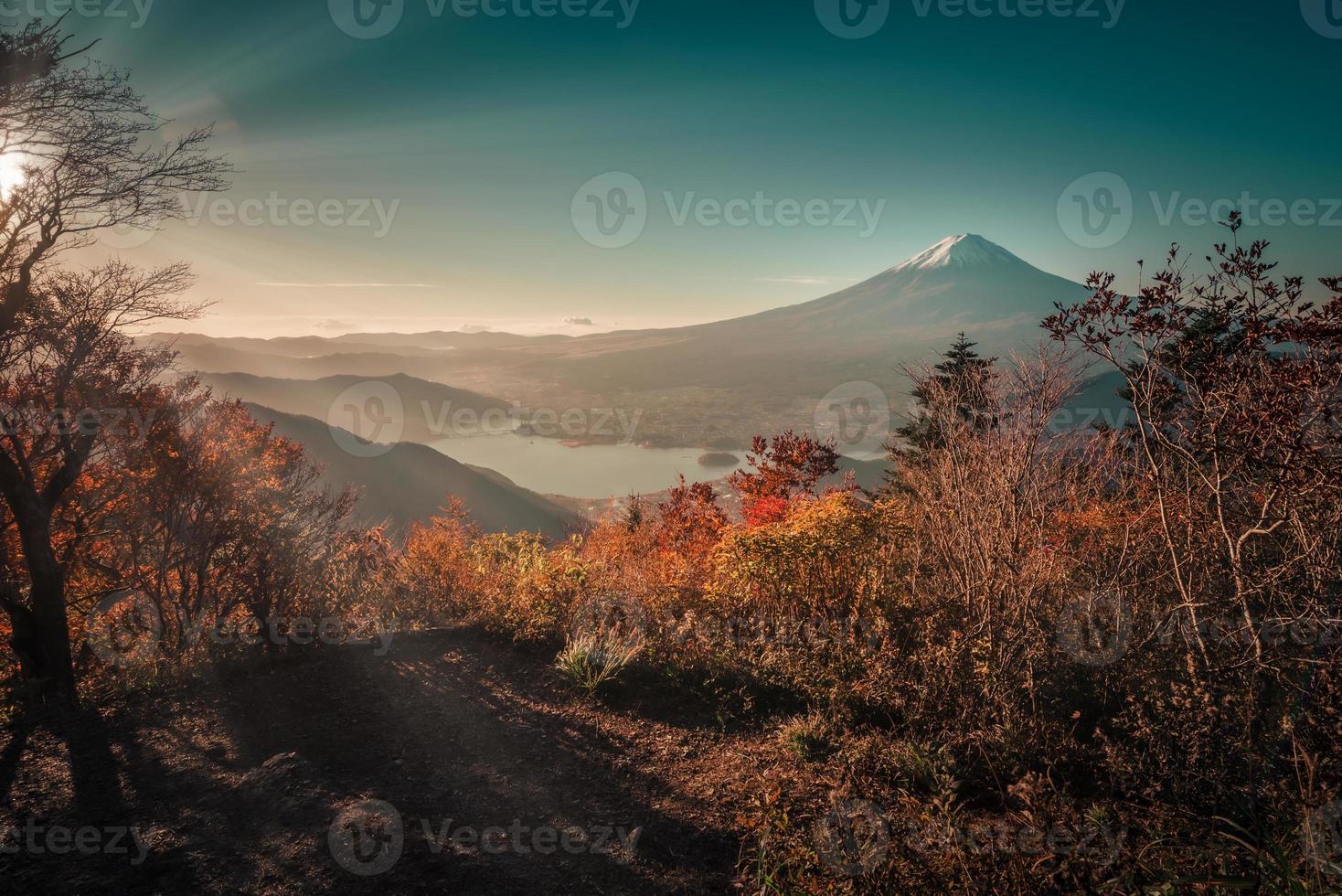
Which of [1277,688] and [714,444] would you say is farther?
[714,444]

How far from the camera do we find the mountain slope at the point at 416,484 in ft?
320

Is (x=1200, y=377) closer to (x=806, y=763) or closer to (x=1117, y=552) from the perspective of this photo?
(x=806, y=763)

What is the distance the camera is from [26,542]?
267 inches

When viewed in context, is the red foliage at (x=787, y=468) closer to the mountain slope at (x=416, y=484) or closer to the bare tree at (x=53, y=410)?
the bare tree at (x=53, y=410)

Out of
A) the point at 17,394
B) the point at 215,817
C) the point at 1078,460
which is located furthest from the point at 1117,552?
the point at 17,394

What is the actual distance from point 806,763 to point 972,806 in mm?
1213

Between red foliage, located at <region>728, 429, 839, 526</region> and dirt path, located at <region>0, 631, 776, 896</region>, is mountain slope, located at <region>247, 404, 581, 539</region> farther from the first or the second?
dirt path, located at <region>0, 631, 776, 896</region>

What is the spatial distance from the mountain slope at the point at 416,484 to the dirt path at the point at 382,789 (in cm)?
8991

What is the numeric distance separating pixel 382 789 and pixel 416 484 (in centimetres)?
11019

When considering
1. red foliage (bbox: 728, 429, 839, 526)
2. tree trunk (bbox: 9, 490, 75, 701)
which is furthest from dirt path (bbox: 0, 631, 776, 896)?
red foliage (bbox: 728, 429, 839, 526)

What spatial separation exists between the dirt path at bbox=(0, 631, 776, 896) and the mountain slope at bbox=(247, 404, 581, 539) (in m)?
89.9

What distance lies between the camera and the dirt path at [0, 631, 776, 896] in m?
3.67

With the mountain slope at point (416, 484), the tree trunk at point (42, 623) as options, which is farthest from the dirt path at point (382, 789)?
the mountain slope at point (416, 484)

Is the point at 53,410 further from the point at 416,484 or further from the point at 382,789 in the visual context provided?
the point at 416,484
